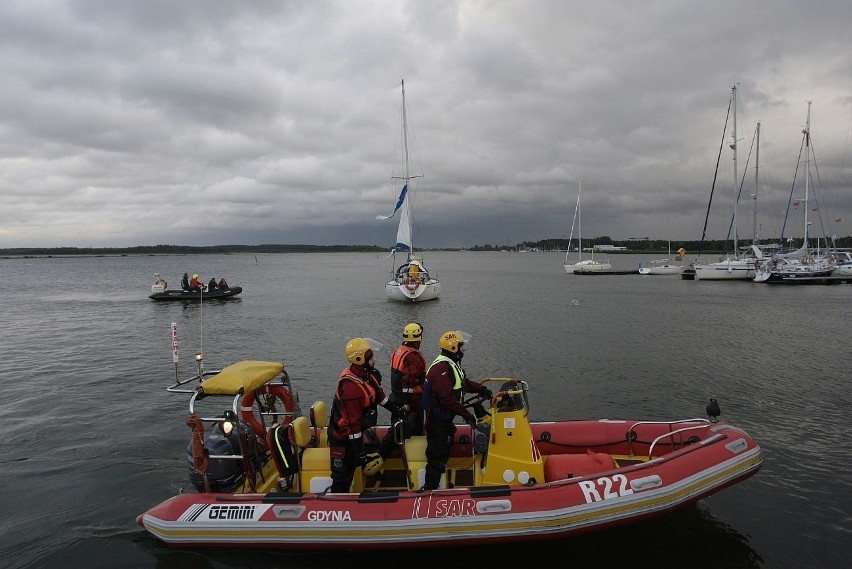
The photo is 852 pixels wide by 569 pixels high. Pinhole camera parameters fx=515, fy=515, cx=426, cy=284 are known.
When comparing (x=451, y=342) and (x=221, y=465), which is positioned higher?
(x=451, y=342)

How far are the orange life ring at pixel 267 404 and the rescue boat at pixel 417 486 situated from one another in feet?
0.18

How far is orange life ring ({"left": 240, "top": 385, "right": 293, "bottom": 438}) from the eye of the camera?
6.50 meters

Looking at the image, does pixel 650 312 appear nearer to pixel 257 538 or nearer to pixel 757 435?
pixel 757 435

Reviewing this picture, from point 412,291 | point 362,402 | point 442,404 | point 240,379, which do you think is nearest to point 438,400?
point 442,404

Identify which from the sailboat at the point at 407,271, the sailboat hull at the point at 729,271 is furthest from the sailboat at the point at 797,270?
the sailboat at the point at 407,271

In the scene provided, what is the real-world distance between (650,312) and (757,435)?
1954 cm

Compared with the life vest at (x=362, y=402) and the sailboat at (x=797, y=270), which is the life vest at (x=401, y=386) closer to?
the life vest at (x=362, y=402)

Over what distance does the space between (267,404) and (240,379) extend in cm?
146

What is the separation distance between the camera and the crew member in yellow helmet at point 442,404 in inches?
215

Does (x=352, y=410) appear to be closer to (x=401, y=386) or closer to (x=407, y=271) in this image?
(x=401, y=386)

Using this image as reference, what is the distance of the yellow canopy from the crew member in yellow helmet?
1.93 metres

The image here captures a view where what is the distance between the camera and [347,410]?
5.36 meters

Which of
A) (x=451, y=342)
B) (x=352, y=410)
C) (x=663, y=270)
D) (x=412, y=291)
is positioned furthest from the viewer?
(x=663, y=270)

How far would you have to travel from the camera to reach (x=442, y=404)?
18.0 feet
